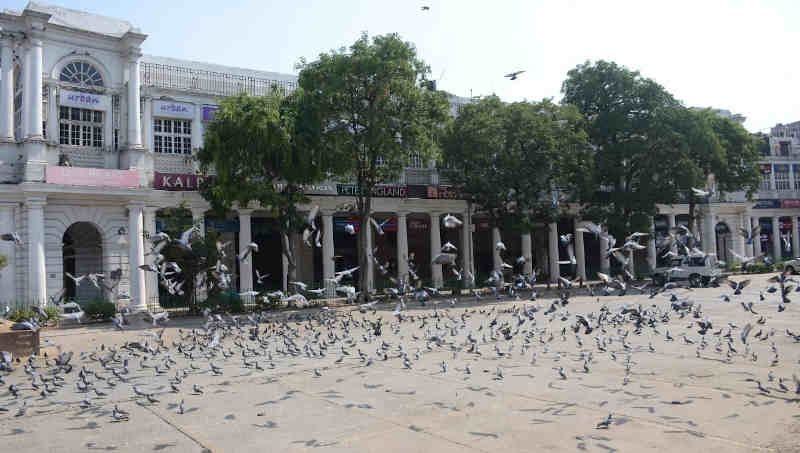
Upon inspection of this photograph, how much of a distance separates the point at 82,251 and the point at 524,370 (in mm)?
25692

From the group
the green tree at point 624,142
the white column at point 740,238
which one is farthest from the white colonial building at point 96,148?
the white column at point 740,238

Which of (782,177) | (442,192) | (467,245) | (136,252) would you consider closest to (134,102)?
(136,252)

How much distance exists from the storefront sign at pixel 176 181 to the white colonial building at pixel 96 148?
5 cm

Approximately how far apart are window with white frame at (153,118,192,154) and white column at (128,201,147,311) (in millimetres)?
3471

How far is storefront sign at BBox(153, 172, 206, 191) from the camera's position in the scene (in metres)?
28.9

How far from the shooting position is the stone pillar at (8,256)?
2509cm

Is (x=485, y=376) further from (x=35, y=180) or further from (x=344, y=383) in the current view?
(x=35, y=180)

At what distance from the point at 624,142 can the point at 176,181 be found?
25856mm

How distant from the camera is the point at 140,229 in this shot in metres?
27.9

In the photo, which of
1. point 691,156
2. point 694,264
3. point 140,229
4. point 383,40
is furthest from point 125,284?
point 691,156

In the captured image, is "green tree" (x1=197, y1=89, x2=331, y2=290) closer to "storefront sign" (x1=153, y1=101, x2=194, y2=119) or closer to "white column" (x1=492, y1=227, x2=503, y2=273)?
"storefront sign" (x1=153, y1=101, x2=194, y2=119)

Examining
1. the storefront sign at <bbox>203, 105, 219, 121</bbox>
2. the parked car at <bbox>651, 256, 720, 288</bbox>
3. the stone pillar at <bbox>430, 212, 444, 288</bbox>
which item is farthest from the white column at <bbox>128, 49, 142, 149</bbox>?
the parked car at <bbox>651, 256, 720, 288</bbox>

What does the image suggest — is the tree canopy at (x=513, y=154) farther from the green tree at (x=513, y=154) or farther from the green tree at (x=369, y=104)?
the green tree at (x=369, y=104)

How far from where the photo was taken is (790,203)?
183ft
